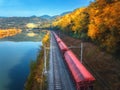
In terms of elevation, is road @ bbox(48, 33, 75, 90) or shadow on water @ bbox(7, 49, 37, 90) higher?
road @ bbox(48, 33, 75, 90)

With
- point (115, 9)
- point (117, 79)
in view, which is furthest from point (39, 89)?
point (115, 9)

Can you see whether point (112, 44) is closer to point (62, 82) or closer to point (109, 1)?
point (62, 82)

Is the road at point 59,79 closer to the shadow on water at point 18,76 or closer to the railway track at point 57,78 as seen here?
the railway track at point 57,78

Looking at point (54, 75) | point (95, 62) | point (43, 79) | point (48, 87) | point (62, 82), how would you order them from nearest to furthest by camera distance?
point (48, 87) < point (62, 82) < point (43, 79) < point (54, 75) < point (95, 62)

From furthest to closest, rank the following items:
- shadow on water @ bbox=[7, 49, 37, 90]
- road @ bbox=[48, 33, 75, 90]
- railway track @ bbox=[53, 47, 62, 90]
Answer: shadow on water @ bbox=[7, 49, 37, 90]
railway track @ bbox=[53, 47, 62, 90]
road @ bbox=[48, 33, 75, 90]

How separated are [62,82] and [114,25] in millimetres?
11952

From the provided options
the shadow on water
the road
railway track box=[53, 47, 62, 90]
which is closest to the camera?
the road

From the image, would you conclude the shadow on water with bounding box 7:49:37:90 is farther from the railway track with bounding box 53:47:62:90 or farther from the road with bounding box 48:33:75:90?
the railway track with bounding box 53:47:62:90

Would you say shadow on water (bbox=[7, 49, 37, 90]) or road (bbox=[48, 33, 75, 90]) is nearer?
road (bbox=[48, 33, 75, 90])

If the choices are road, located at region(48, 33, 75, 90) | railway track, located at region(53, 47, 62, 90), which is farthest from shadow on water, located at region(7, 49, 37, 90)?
railway track, located at region(53, 47, 62, 90)

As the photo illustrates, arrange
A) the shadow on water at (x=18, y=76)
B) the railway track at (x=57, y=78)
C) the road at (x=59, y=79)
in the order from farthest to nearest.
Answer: the shadow on water at (x=18, y=76) < the railway track at (x=57, y=78) < the road at (x=59, y=79)

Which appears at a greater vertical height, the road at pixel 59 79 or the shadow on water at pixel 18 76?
the road at pixel 59 79

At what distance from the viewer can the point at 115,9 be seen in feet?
141

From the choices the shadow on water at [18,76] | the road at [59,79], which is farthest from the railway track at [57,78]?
the shadow on water at [18,76]
